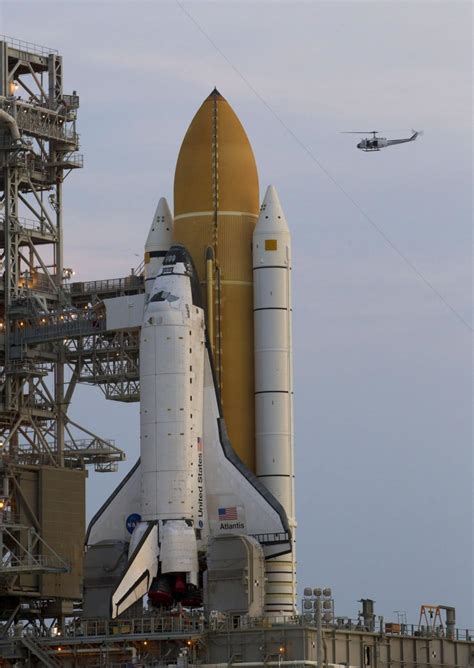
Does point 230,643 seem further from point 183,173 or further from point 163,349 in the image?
point 183,173

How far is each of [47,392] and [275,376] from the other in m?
16.4

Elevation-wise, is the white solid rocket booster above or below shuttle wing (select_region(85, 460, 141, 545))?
above

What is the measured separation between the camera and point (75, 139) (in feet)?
316

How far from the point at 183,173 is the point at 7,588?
63.7 feet

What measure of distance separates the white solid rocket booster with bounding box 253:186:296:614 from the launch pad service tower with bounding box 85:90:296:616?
0.05 metres

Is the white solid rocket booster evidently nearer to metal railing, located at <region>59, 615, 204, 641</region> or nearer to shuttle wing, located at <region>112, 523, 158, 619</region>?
metal railing, located at <region>59, 615, 204, 641</region>

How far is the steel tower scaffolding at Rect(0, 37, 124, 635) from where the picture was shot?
89.3m

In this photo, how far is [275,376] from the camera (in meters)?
80.4

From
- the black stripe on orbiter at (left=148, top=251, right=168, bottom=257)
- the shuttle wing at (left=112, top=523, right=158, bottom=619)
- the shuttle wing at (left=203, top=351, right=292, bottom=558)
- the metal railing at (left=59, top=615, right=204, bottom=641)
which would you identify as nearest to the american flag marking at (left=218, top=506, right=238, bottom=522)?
the shuttle wing at (left=203, top=351, right=292, bottom=558)

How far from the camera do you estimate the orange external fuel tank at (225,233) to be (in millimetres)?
81188

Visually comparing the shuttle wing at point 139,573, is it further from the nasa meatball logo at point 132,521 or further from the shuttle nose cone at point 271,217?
the shuttle nose cone at point 271,217

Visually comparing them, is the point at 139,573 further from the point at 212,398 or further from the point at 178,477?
the point at 212,398

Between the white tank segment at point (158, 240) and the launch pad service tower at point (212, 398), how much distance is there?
6 centimetres

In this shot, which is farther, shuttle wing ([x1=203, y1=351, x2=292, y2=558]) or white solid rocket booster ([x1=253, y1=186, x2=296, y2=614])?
white solid rocket booster ([x1=253, y1=186, x2=296, y2=614])
